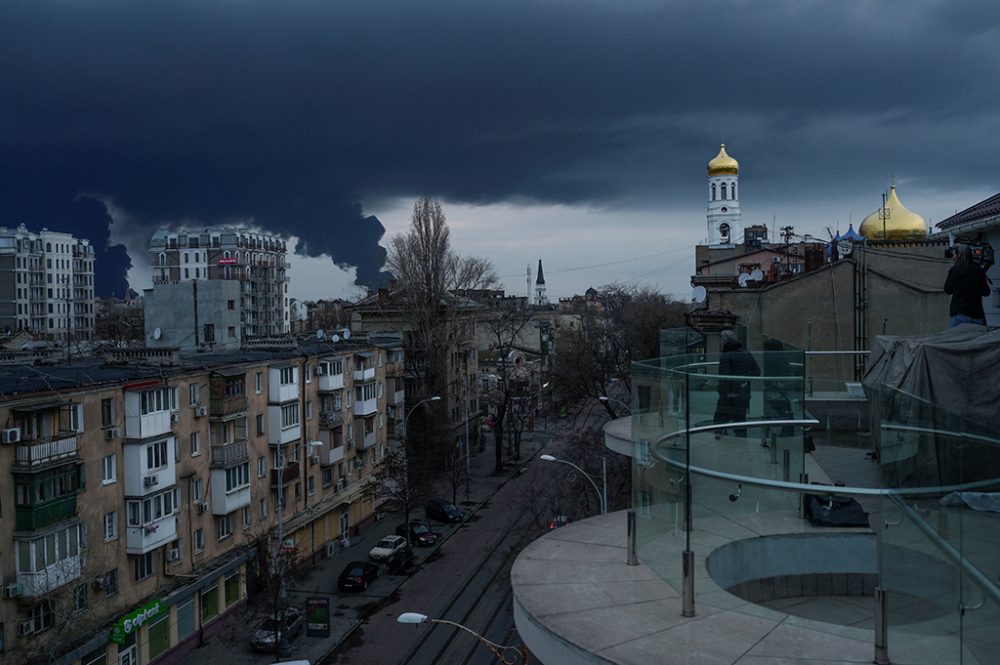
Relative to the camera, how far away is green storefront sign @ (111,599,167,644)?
813 inches

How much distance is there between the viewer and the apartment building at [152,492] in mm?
19031

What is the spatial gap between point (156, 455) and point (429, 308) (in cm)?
2538

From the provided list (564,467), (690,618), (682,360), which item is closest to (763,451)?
(690,618)

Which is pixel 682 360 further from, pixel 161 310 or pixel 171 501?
pixel 161 310

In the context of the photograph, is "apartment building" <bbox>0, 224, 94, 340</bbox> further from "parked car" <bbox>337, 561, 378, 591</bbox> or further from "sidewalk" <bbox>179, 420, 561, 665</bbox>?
"parked car" <bbox>337, 561, 378, 591</bbox>

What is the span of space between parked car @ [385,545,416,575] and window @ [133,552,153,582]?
10112 mm

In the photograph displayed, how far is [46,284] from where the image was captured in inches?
3440

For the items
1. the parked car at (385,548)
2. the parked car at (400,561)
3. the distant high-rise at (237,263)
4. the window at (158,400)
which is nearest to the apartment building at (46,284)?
the distant high-rise at (237,263)

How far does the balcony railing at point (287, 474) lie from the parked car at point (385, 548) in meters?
4.10

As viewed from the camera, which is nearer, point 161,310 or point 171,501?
point 171,501

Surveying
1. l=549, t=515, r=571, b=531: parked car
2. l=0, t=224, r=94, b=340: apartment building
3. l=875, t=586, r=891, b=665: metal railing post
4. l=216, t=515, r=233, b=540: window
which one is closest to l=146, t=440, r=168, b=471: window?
l=216, t=515, r=233, b=540: window

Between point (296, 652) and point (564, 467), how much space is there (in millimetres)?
22698

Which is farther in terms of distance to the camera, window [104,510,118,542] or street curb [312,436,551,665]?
street curb [312,436,551,665]

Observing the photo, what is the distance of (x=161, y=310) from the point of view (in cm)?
4216
